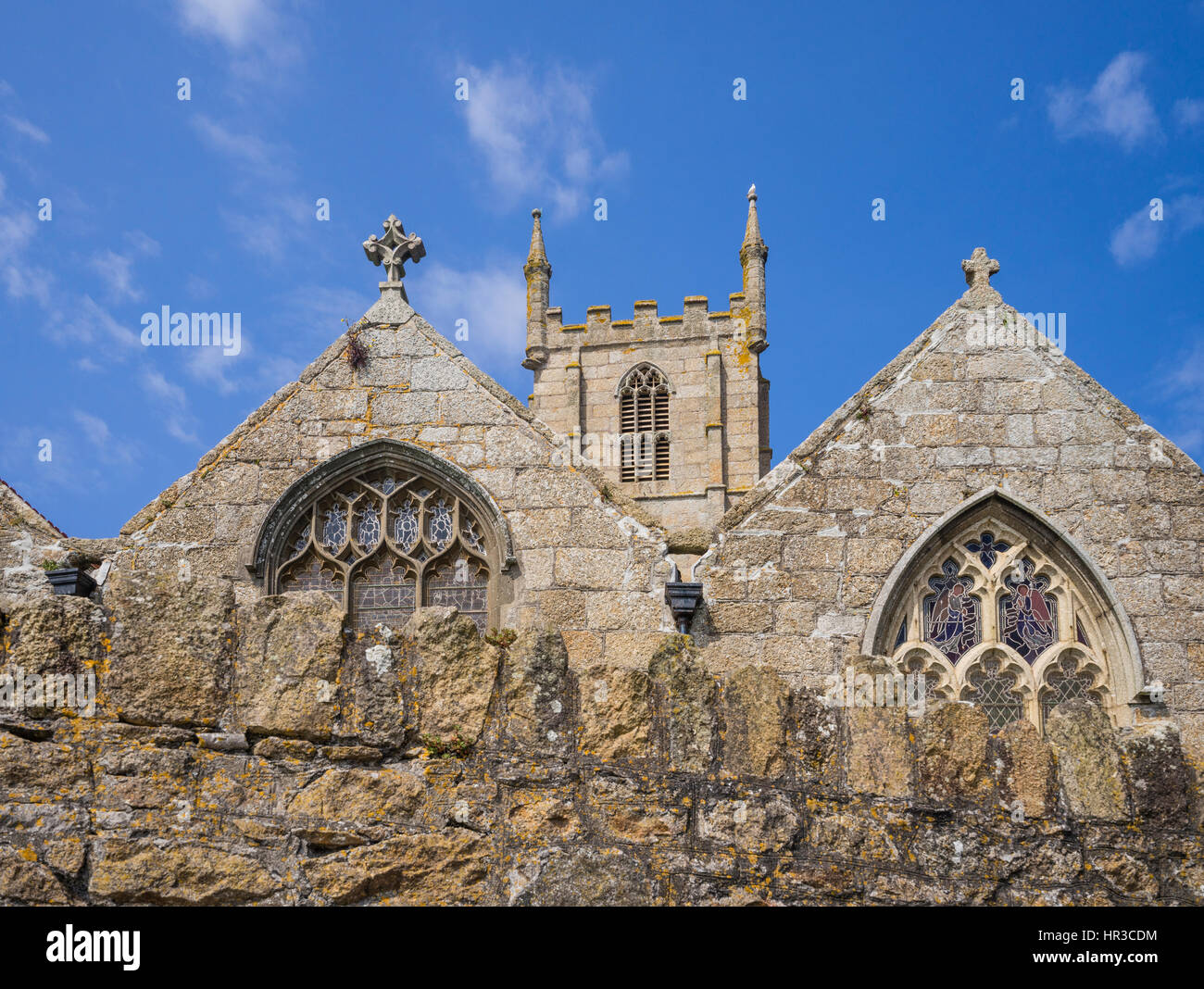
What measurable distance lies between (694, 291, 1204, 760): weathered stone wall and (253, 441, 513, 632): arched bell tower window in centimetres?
218

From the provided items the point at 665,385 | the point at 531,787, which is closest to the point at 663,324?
the point at 665,385

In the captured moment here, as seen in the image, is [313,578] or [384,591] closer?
[313,578]

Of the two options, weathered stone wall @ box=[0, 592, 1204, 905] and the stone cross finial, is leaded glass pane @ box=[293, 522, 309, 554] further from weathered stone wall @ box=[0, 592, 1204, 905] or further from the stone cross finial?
weathered stone wall @ box=[0, 592, 1204, 905]

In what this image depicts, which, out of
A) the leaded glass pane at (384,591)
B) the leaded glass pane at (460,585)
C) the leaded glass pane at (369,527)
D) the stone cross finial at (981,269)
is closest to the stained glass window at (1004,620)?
the stone cross finial at (981,269)

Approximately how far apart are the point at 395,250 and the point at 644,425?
101 ft

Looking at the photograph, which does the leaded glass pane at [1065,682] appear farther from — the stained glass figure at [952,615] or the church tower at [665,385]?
the church tower at [665,385]

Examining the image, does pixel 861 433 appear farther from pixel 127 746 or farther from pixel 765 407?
pixel 765 407

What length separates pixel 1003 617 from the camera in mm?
10414

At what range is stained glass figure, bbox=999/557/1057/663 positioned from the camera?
1037 cm

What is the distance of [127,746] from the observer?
353 centimetres

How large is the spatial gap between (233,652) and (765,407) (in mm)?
40379

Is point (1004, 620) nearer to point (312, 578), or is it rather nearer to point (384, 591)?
point (384, 591)

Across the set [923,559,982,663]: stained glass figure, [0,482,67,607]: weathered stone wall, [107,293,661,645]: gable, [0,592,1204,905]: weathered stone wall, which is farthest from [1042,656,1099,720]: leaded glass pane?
[0,482,67,607]: weathered stone wall
